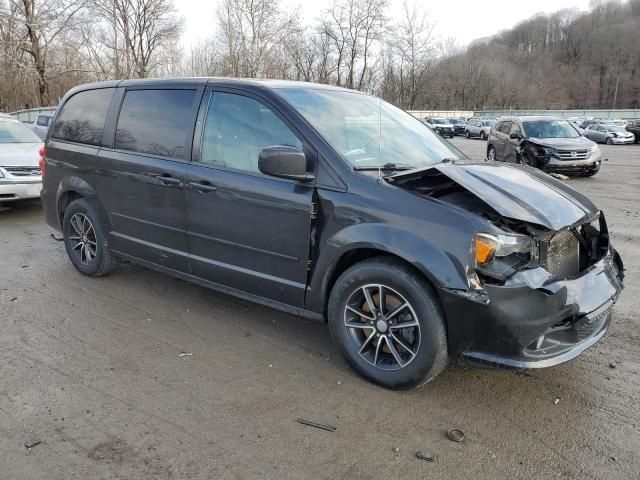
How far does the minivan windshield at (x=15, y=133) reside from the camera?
9.36m

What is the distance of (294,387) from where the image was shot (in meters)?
3.23

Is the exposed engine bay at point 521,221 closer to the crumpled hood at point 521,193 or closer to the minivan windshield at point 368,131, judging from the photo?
the crumpled hood at point 521,193

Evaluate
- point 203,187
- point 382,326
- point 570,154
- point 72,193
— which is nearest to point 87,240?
point 72,193

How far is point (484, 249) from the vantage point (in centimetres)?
278

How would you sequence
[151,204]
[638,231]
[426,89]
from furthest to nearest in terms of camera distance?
[426,89] < [638,231] < [151,204]

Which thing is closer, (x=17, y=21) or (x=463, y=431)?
(x=463, y=431)

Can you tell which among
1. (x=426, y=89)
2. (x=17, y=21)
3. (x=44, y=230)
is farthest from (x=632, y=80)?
(x=44, y=230)

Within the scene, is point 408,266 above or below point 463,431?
above

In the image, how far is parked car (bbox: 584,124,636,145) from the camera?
1203 inches

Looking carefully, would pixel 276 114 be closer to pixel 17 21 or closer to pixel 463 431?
pixel 463 431

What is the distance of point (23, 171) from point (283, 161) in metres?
6.76

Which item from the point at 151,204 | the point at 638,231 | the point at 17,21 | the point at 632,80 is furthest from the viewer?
the point at 632,80

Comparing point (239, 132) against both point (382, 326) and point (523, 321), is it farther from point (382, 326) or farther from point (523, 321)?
point (523, 321)

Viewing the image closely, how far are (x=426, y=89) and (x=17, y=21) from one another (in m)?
60.3
